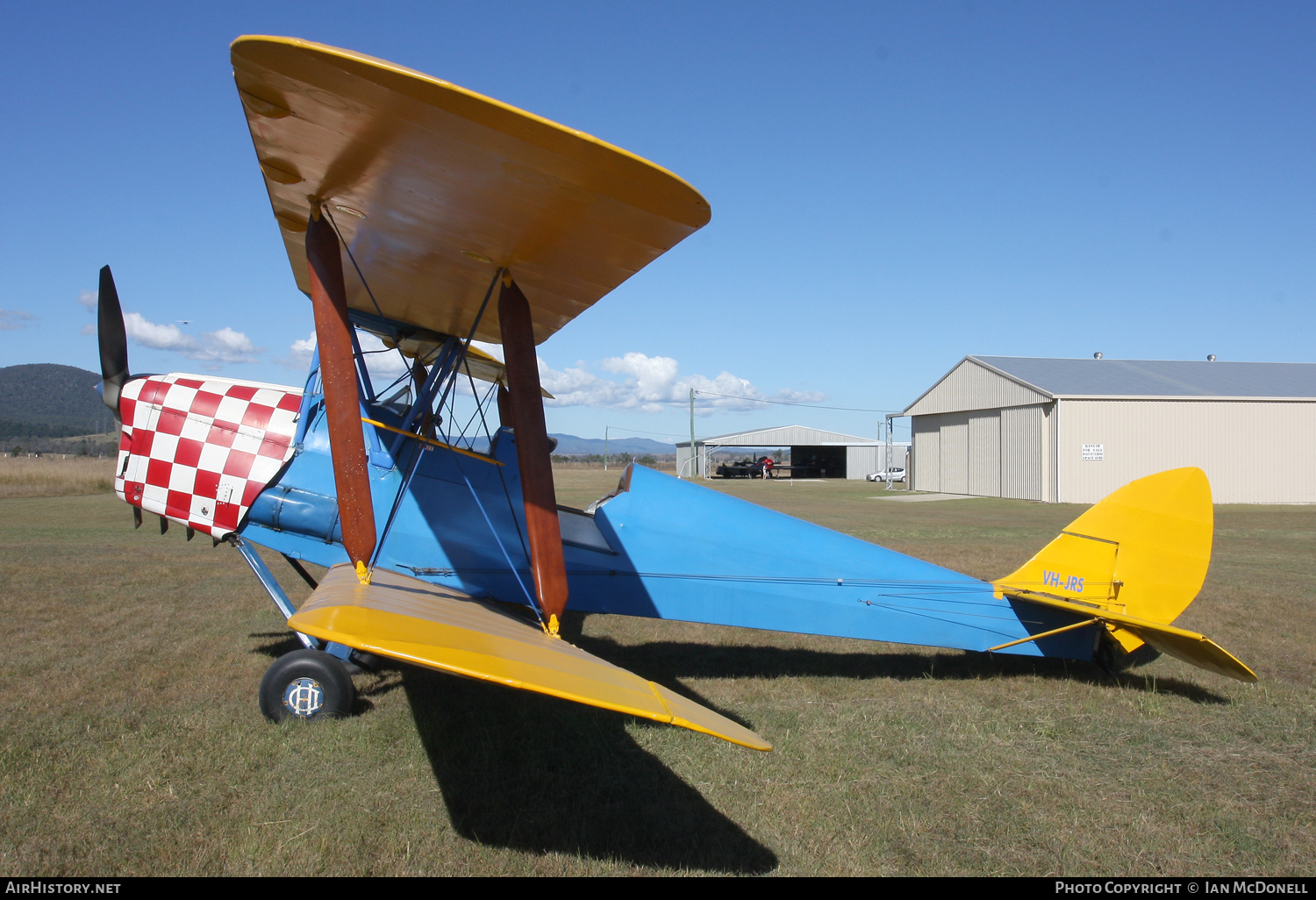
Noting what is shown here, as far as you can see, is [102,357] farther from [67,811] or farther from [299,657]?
[67,811]

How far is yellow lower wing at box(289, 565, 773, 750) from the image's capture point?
2473 millimetres

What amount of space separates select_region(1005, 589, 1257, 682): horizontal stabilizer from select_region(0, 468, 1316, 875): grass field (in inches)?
15.4

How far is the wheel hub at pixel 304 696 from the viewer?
14.5ft

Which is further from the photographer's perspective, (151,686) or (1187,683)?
(1187,683)

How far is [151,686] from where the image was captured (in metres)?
5.09

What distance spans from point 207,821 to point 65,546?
1210 cm

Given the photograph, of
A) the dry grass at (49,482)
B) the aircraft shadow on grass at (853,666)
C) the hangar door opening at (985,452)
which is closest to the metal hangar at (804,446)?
the hangar door opening at (985,452)

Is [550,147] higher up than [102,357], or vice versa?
[550,147]

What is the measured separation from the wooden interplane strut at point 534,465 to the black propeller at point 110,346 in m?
3.11

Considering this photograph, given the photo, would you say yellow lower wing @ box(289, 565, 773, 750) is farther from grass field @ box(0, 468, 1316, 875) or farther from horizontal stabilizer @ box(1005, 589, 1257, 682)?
horizontal stabilizer @ box(1005, 589, 1257, 682)

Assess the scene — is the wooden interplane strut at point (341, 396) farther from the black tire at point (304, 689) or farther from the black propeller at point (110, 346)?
the black propeller at point (110, 346)

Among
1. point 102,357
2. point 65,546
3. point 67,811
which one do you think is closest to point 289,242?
point 102,357

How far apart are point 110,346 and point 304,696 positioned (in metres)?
2.83

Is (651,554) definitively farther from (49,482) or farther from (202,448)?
(49,482)
